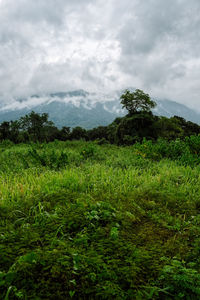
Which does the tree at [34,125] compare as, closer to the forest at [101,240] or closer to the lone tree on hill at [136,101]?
the lone tree on hill at [136,101]

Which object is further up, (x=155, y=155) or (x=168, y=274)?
(x=155, y=155)

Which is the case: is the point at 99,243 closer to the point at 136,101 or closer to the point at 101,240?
the point at 101,240

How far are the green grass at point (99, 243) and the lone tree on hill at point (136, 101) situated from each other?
26.0m

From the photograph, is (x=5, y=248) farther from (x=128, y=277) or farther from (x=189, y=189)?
(x=189, y=189)

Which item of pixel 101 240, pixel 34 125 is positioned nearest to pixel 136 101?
pixel 34 125

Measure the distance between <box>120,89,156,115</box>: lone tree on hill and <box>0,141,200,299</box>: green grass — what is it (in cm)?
2602

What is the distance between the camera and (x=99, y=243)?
7.15ft

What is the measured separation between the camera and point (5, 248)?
197 cm

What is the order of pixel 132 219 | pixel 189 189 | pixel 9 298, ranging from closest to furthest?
pixel 9 298 < pixel 132 219 < pixel 189 189

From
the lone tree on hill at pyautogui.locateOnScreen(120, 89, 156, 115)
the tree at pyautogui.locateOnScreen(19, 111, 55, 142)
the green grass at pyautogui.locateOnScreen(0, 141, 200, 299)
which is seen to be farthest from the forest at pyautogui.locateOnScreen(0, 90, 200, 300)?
the tree at pyautogui.locateOnScreen(19, 111, 55, 142)

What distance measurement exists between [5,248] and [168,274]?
4.86 ft

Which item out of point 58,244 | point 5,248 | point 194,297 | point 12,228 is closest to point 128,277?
point 194,297

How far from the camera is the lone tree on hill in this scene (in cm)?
2870

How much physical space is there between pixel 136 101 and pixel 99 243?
28680mm
